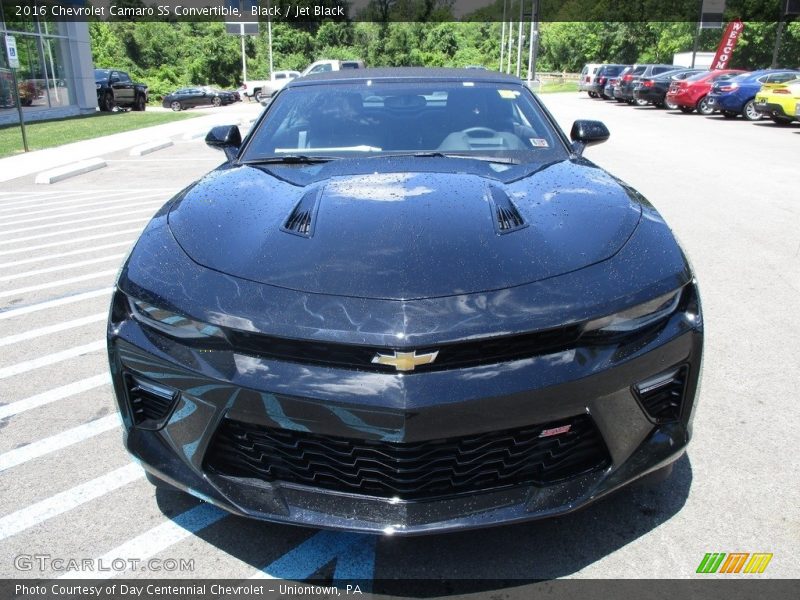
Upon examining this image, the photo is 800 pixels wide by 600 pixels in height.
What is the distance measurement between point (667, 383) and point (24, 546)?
2.17 m

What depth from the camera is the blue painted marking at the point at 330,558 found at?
214 centimetres

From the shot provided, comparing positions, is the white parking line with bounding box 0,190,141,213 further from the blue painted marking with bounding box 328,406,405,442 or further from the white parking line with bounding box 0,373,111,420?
the blue painted marking with bounding box 328,406,405,442

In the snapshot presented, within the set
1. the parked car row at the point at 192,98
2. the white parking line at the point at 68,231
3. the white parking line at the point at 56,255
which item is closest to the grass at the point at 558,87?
the parked car row at the point at 192,98

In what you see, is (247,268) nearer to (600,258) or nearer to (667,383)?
(600,258)

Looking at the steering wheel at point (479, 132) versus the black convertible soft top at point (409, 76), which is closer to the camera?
the steering wheel at point (479, 132)

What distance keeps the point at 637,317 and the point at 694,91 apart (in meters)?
24.5

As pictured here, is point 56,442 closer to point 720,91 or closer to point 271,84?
point 720,91

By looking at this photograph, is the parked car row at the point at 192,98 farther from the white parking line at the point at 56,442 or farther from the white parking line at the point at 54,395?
the white parking line at the point at 56,442

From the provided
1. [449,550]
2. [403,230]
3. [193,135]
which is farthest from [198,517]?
[193,135]

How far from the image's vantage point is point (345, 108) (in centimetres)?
356

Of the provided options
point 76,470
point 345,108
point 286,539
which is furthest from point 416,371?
point 345,108

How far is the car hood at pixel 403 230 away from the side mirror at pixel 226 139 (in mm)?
978

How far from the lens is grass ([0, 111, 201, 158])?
16208mm

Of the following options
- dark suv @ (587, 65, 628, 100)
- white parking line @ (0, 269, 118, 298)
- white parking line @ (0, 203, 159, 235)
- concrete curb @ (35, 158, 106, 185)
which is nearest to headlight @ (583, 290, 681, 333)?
white parking line @ (0, 269, 118, 298)
